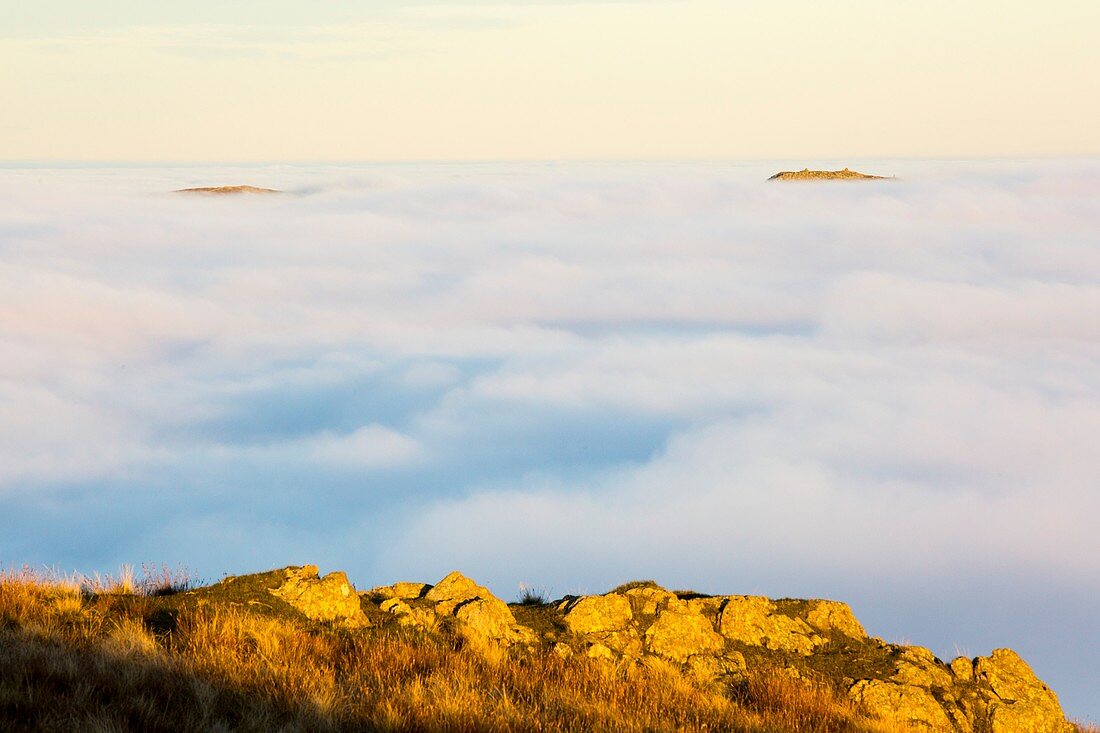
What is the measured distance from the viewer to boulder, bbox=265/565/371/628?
10.3 m

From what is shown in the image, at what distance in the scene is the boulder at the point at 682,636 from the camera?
1038 cm

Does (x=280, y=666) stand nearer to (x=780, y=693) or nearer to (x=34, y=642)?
(x=34, y=642)

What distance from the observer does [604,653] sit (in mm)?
9938

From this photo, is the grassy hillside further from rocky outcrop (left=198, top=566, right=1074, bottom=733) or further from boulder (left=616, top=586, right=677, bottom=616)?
boulder (left=616, top=586, right=677, bottom=616)

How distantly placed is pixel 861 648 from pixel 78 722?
7854 millimetres

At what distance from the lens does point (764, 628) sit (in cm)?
1095

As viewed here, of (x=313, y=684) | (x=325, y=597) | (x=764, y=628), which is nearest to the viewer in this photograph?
(x=313, y=684)

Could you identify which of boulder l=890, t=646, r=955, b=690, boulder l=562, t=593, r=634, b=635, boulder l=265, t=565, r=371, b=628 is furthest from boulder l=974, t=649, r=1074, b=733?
boulder l=265, t=565, r=371, b=628

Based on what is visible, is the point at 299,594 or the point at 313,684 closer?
the point at 313,684

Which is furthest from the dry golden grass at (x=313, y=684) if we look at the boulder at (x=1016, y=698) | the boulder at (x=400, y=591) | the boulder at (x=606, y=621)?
the boulder at (x=1016, y=698)

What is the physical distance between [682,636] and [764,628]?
103cm

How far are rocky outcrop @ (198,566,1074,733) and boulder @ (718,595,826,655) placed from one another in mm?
12

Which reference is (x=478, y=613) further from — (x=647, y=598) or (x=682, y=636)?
(x=682, y=636)

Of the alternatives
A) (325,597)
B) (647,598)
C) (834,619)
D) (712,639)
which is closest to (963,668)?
(834,619)
